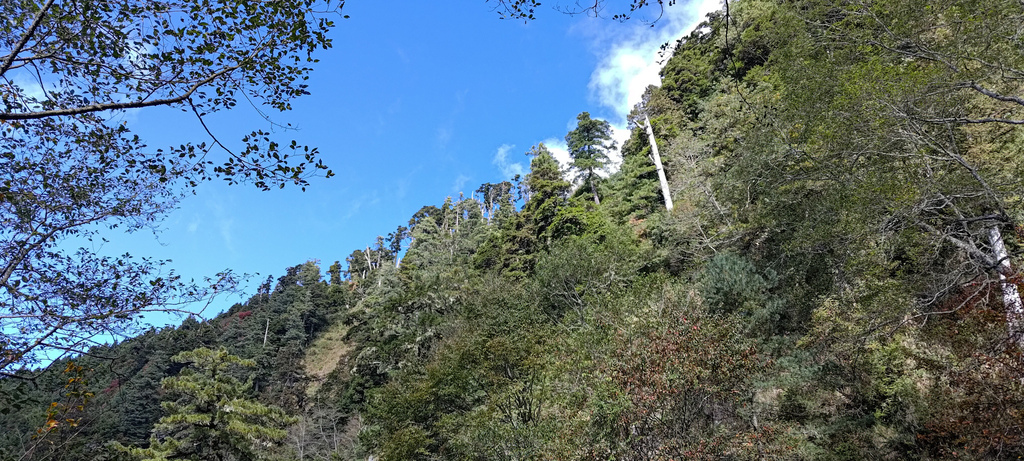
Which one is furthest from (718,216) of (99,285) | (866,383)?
(99,285)

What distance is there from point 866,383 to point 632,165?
741 inches

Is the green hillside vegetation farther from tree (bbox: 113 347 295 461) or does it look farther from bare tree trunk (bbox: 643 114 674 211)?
bare tree trunk (bbox: 643 114 674 211)

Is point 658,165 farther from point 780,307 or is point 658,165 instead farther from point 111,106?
point 111,106

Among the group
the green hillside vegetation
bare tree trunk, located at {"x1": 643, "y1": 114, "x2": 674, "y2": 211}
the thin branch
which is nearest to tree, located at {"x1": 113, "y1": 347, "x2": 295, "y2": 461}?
the green hillside vegetation

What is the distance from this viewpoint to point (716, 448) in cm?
712

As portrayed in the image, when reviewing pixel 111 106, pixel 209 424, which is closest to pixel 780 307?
pixel 111 106

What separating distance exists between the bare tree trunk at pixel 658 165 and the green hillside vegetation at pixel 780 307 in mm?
1343

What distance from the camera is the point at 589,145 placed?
109 ft

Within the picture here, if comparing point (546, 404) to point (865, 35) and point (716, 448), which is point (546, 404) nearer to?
point (716, 448)

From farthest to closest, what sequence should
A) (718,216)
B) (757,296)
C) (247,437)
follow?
(718,216) → (247,437) → (757,296)

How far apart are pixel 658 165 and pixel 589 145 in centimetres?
818

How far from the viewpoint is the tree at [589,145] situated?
3238 cm

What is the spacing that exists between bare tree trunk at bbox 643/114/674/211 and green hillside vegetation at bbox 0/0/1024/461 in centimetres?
134

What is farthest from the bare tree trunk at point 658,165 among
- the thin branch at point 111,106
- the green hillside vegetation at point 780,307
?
the thin branch at point 111,106
